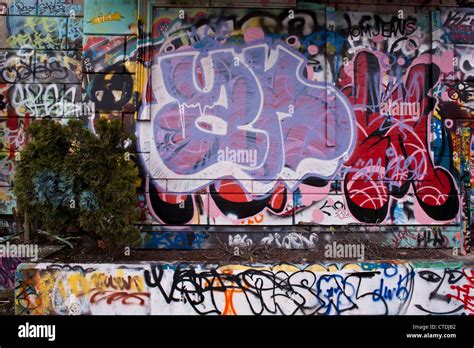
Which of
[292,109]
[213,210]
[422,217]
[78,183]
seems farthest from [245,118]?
[422,217]

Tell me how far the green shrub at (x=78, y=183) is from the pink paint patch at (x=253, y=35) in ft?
9.09

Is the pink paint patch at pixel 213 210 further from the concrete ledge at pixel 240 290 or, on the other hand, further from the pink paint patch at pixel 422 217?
the pink paint patch at pixel 422 217

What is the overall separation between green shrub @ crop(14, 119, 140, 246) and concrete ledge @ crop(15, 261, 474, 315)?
24.9 inches

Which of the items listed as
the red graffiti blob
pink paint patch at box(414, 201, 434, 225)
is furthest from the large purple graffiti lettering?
pink paint patch at box(414, 201, 434, 225)

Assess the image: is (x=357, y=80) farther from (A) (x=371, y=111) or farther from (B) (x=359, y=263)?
(B) (x=359, y=263)

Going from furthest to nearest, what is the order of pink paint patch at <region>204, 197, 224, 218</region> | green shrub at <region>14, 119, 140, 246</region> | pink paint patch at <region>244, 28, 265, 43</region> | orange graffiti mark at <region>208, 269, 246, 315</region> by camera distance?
pink paint patch at <region>244, 28, 265, 43</region> → pink paint patch at <region>204, 197, 224, 218</region> → green shrub at <region>14, 119, 140, 246</region> → orange graffiti mark at <region>208, 269, 246, 315</region>

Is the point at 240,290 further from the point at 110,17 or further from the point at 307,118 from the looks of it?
the point at 110,17

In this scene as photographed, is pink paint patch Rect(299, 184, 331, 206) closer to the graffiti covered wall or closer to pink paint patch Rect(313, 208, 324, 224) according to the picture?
the graffiti covered wall

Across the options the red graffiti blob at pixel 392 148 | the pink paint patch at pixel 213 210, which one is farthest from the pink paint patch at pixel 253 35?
the pink paint patch at pixel 213 210

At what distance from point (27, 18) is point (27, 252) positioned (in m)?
4.58

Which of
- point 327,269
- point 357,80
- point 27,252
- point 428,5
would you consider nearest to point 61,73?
point 27,252

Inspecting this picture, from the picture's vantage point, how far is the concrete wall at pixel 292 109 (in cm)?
674

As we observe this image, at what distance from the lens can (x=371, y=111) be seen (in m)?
6.83

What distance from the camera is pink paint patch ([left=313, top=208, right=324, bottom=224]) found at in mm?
6727
